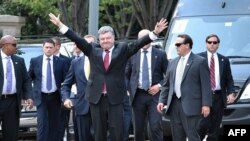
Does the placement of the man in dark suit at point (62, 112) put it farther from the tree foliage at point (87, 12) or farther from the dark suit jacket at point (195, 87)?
the tree foliage at point (87, 12)

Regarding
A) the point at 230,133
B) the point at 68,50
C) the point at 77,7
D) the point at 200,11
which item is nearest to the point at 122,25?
the point at 77,7

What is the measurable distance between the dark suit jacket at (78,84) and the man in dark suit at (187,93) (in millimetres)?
1751

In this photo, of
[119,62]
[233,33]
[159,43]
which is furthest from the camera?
[159,43]

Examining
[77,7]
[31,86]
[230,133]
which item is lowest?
[230,133]

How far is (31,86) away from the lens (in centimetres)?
1130

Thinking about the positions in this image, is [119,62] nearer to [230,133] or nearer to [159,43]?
[230,133]

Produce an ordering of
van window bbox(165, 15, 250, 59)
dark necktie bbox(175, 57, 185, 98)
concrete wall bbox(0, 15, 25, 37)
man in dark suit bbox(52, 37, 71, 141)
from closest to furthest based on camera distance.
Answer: dark necktie bbox(175, 57, 185, 98) → van window bbox(165, 15, 250, 59) → man in dark suit bbox(52, 37, 71, 141) → concrete wall bbox(0, 15, 25, 37)

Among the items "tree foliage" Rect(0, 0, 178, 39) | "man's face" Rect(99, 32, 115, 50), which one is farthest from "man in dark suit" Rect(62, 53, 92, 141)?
"tree foliage" Rect(0, 0, 178, 39)

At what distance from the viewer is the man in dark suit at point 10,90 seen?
→ 429 inches

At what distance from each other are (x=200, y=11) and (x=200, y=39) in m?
0.66

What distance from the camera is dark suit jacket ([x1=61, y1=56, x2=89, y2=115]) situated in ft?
36.2

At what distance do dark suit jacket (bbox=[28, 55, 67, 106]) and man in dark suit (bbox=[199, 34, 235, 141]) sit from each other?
2.69 meters

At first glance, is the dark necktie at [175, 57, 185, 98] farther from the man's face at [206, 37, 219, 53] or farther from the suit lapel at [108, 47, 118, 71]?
the man's face at [206, 37, 219, 53]

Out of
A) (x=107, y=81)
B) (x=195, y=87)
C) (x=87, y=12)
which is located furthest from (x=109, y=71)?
(x=87, y=12)
